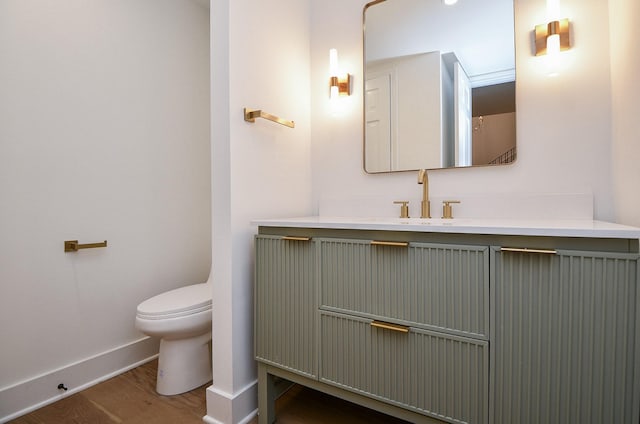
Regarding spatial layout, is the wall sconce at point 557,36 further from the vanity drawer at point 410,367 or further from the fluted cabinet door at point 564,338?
the vanity drawer at point 410,367

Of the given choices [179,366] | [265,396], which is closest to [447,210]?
[265,396]

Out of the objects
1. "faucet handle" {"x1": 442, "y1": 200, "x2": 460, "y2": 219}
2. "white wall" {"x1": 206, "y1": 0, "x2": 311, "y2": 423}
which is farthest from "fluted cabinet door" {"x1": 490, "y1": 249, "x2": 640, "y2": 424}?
"white wall" {"x1": 206, "y1": 0, "x2": 311, "y2": 423}

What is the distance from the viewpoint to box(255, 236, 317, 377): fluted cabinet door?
4.30 ft

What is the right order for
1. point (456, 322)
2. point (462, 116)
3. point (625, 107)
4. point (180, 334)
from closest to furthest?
point (456, 322) → point (625, 107) → point (462, 116) → point (180, 334)

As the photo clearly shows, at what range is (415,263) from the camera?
1083 mm

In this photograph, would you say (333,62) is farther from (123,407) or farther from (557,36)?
(123,407)

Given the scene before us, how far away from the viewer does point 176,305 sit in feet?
5.46

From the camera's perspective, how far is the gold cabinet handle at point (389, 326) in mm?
1098

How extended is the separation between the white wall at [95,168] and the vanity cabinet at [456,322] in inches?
43.1

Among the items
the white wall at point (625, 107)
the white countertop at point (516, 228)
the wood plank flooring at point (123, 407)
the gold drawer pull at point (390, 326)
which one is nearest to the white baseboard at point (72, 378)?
the wood plank flooring at point (123, 407)

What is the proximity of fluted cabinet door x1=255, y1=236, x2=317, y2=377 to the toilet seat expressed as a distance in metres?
0.43

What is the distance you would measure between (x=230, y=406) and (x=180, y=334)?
46 centimetres

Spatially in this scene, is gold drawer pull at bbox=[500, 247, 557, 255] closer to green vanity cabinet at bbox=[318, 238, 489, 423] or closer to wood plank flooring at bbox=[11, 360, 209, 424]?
green vanity cabinet at bbox=[318, 238, 489, 423]

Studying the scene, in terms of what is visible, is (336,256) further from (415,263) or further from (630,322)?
(630,322)
